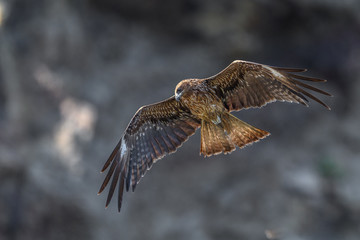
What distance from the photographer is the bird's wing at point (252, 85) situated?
531 centimetres

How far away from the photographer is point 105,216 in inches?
378

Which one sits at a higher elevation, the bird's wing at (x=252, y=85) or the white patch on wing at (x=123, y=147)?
the white patch on wing at (x=123, y=147)

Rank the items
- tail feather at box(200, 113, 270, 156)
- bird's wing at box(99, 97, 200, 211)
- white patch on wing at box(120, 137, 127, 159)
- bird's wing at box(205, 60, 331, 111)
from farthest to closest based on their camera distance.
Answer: white patch on wing at box(120, 137, 127, 159) < bird's wing at box(99, 97, 200, 211) < tail feather at box(200, 113, 270, 156) < bird's wing at box(205, 60, 331, 111)

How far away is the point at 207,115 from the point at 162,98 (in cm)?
468

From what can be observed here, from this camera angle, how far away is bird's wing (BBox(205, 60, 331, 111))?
5309 millimetres

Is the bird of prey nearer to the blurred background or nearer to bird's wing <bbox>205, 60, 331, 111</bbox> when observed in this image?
bird's wing <bbox>205, 60, 331, 111</bbox>

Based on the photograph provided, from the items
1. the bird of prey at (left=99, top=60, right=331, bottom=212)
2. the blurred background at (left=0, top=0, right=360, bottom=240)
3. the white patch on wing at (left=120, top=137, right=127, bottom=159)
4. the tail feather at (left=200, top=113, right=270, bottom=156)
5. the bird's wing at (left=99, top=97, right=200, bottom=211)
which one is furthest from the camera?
the blurred background at (left=0, top=0, right=360, bottom=240)

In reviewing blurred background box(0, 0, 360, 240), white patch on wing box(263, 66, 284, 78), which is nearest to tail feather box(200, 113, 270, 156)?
white patch on wing box(263, 66, 284, 78)

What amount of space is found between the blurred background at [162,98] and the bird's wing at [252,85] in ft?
15.2

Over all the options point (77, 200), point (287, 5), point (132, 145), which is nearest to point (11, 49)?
point (77, 200)

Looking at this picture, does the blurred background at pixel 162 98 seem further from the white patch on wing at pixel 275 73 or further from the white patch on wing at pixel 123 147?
the white patch on wing at pixel 275 73

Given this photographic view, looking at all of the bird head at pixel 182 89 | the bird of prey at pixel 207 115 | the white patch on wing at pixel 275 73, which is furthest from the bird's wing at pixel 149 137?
the white patch on wing at pixel 275 73

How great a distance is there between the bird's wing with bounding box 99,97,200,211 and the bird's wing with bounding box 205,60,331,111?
1.89 feet

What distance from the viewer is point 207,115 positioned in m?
5.77
